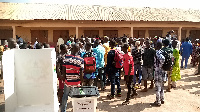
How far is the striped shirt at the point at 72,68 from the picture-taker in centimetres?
424

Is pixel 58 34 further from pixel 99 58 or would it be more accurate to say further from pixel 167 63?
pixel 167 63

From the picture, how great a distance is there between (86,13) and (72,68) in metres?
14.4

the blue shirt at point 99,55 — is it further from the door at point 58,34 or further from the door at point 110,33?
the door at point 110,33

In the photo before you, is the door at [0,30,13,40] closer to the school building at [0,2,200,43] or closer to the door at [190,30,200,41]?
the school building at [0,2,200,43]

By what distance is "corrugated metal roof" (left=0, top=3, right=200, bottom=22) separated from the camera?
16.4 metres

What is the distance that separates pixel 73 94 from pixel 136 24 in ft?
51.1

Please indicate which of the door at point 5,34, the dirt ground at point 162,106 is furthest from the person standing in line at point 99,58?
the door at point 5,34

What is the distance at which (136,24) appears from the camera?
18.1 metres

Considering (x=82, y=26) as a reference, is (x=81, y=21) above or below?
above

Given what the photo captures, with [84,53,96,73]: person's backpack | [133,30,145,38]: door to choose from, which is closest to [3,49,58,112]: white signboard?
[84,53,96,73]: person's backpack

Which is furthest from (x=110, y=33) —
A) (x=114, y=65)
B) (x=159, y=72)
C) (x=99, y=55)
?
(x=159, y=72)

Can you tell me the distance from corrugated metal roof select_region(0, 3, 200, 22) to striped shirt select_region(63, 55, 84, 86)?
1247 cm

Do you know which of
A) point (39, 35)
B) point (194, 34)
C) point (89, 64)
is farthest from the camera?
point (194, 34)

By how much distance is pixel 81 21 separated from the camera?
1659cm
